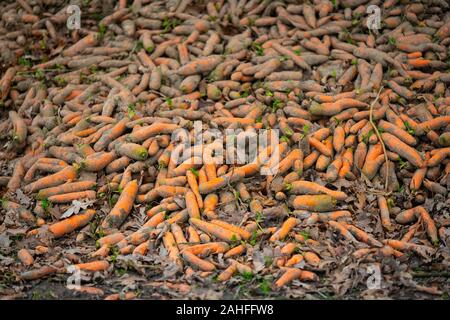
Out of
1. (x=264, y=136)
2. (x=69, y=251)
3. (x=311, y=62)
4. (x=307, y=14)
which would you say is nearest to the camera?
(x=69, y=251)

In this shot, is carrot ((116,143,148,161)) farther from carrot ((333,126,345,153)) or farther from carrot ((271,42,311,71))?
carrot ((271,42,311,71))

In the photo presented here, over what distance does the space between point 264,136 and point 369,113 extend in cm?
105

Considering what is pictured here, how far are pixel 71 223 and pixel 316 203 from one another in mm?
2121

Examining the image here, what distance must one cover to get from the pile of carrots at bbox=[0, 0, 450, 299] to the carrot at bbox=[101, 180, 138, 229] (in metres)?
0.01

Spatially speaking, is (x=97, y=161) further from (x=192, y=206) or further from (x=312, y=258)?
(x=312, y=258)

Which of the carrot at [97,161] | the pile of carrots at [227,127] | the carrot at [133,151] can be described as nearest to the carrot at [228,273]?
the pile of carrots at [227,127]

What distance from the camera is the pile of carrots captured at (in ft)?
15.6

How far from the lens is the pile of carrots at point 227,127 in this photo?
15.6 feet

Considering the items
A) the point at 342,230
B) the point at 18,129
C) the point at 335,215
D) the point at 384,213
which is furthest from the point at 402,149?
the point at 18,129

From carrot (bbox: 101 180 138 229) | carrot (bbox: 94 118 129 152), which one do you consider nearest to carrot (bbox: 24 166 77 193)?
carrot (bbox: 94 118 129 152)

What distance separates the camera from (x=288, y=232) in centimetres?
477

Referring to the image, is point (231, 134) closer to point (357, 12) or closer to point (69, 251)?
point (69, 251)

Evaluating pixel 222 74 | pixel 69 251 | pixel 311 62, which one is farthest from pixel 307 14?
pixel 69 251

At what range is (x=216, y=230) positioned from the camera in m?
4.73
